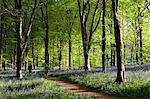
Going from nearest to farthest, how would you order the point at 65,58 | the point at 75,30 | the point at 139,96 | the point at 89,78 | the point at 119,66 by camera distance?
the point at 139,96 → the point at 119,66 → the point at 89,78 → the point at 75,30 → the point at 65,58

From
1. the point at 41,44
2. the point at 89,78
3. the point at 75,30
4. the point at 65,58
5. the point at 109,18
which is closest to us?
the point at 89,78

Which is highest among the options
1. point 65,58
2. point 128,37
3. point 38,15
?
point 38,15

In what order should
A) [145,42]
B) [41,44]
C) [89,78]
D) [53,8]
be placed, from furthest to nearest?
1. [41,44]
2. [145,42]
3. [53,8]
4. [89,78]

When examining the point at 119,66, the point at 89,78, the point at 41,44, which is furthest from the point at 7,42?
the point at 119,66

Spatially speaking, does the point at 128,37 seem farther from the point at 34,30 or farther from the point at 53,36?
the point at 34,30

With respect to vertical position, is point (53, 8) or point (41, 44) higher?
point (53, 8)

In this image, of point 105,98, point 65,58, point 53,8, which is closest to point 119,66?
point 105,98

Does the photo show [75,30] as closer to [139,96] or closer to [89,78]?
[89,78]

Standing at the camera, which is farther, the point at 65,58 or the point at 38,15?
the point at 65,58

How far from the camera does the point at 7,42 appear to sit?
53531 mm

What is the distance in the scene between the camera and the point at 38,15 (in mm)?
47344

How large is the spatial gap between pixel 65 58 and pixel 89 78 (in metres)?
42.1

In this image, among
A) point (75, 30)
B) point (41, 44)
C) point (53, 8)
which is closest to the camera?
point (53, 8)

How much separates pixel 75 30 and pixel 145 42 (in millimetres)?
12783
